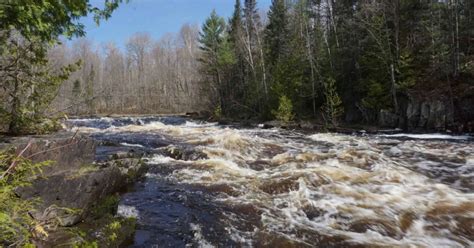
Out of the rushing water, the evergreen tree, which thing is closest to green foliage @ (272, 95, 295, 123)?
the rushing water

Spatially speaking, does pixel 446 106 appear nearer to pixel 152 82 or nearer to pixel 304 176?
pixel 304 176

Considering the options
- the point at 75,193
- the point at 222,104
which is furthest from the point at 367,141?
the point at 222,104

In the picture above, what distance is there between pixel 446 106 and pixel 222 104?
2806 centimetres

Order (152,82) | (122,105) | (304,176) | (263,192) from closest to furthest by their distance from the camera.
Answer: (263,192) → (304,176) → (122,105) → (152,82)

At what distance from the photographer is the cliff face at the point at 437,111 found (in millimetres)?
18609

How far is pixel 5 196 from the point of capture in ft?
9.18

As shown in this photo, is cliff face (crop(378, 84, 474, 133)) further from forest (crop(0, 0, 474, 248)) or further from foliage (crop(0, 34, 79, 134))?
foliage (crop(0, 34, 79, 134))

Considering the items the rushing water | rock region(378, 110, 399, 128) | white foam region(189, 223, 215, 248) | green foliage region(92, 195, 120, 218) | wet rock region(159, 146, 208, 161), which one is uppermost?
rock region(378, 110, 399, 128)

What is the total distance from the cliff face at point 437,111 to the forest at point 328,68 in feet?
0.19

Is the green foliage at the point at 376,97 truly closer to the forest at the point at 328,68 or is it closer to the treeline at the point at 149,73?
the forest at the point at 328,68

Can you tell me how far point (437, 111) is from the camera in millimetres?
19656

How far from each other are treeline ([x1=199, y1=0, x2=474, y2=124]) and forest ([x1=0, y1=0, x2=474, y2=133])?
85 millimetres

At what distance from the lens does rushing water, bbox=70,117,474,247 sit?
5.66 metres

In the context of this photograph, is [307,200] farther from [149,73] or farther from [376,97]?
[149,73]
